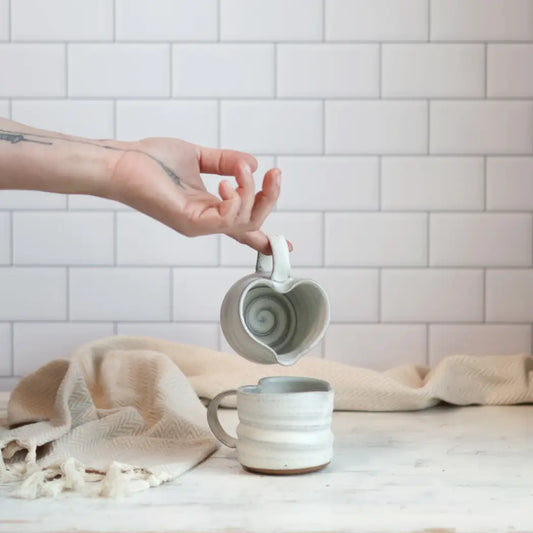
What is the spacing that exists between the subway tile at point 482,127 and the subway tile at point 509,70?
22mm

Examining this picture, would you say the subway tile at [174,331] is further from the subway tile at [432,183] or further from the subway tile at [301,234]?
the subway tile at [432,183]

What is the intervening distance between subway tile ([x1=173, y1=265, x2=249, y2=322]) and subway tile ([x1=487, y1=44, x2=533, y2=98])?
574mm

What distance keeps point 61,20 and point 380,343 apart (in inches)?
33.2

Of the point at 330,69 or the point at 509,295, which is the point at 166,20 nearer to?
the point at 330,69

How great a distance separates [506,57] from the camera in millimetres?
1739

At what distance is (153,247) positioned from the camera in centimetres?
175

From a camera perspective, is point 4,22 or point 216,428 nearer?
point 216,428

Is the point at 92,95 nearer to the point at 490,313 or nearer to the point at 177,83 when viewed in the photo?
the point at 177,83

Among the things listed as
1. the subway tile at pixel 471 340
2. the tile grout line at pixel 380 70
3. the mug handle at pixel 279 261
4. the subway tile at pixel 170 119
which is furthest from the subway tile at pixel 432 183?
the mug handle at pixel 279 261

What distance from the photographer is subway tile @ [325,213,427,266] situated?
1.75m

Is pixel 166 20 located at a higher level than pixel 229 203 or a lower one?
higher

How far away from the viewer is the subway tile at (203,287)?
5.75 ft

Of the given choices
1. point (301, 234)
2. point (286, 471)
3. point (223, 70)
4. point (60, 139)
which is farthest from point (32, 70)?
point (286, 471)

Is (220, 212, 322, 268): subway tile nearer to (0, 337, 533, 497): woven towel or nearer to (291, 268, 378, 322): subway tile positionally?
(291, 268, 378, 322): subway tile
